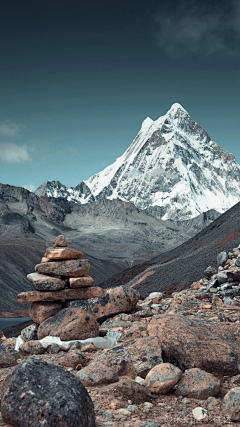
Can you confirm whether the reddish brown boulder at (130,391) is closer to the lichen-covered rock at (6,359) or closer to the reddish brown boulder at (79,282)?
the lichen-covered rock at (6,359)

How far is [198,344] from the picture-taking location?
7.55m

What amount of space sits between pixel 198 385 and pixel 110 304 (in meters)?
6.81

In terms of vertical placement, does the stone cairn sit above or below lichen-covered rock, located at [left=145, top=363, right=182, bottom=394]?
above

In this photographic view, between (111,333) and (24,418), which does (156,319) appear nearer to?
(111,333)

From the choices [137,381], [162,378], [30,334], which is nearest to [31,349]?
[30,334]

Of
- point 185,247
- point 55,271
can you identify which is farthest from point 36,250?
point 55,271

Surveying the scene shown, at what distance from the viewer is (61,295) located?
1291 centimetres

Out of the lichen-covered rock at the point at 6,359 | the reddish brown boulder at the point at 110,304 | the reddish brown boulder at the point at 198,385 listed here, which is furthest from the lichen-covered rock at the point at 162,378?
the reddish brown boulder at the point at 110,304

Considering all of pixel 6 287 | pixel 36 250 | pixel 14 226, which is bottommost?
→ pixel 6 287

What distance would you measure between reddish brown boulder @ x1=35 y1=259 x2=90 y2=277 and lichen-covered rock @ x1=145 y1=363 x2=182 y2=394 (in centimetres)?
687

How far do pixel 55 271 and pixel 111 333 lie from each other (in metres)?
3.73

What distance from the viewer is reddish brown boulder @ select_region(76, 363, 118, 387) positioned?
6867mm

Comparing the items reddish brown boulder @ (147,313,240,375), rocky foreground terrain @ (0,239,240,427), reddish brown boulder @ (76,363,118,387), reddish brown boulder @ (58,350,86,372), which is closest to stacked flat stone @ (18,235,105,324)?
rocky foreground terrain @ (0,239,240,427)

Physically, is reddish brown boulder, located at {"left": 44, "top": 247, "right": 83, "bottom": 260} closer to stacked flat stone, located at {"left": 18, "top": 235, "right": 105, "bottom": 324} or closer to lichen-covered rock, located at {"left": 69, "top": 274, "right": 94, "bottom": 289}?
stacked flat stone, located at {"left": 18, "top": 235, "right": 105, "bottom": 324}
